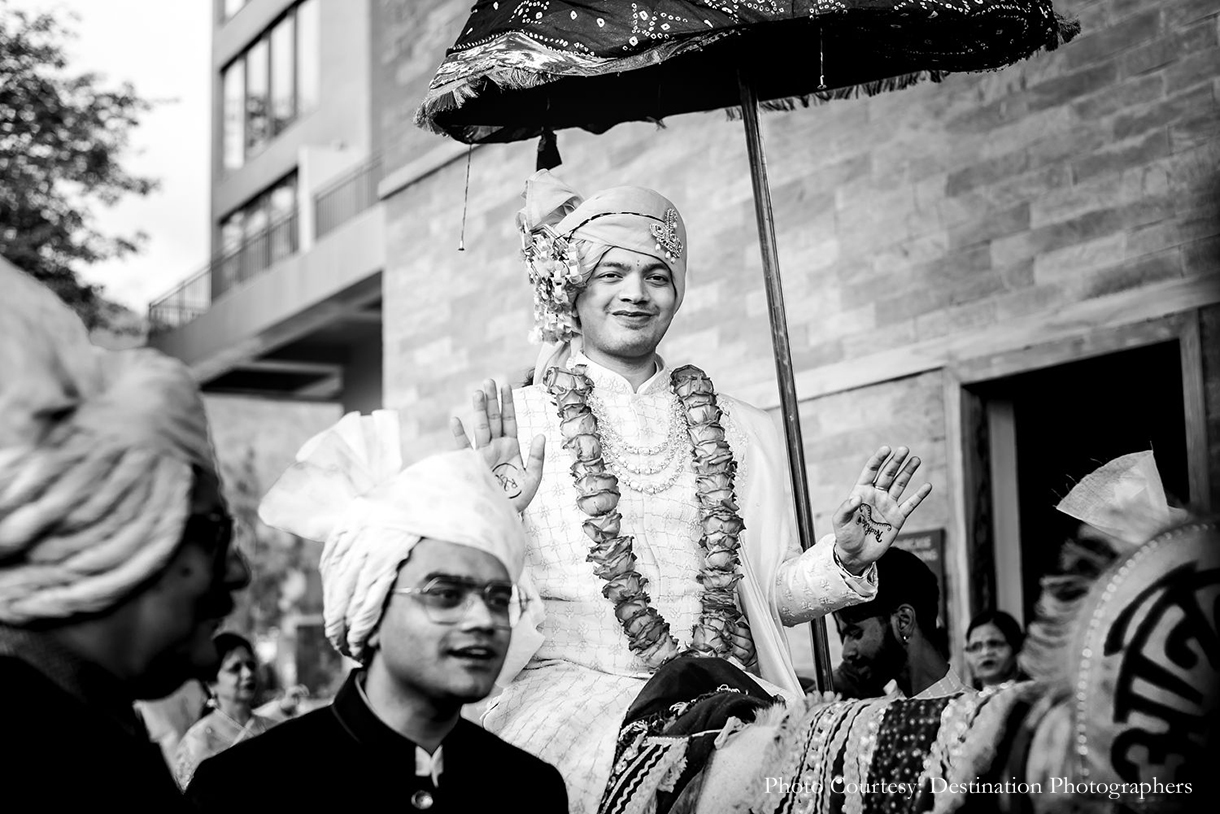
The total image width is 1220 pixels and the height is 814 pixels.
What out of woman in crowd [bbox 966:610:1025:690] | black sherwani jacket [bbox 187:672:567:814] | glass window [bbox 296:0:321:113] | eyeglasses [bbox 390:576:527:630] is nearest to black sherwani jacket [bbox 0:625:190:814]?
black sherwani jacket [bbox 187:672:567:814]

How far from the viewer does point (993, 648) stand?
22.5 ft

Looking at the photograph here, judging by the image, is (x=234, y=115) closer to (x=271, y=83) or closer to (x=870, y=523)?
(x=271, y=83)

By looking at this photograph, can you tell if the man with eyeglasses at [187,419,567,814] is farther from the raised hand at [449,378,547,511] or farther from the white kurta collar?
the white kurta collar

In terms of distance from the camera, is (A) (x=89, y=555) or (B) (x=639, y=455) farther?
(B) (x=639, y=455)

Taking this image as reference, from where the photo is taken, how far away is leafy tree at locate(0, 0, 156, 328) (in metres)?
18.4

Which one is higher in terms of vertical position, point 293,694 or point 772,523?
point 772,523

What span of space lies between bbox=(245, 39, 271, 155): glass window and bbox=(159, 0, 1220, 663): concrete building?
15.5 metres

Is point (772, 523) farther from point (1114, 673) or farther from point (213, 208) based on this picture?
point (213, 208)

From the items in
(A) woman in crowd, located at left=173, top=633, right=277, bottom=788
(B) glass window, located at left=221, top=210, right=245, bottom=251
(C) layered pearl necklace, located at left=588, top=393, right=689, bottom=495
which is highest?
(B) glass window, located at left=221, top=210, right=245, bottom=251

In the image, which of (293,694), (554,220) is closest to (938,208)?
(554,220)

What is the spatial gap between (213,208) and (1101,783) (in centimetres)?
2585

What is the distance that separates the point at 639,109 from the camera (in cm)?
597

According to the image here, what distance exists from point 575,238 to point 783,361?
3.24ft

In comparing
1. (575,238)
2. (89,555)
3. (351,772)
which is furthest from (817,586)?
(89,555)
